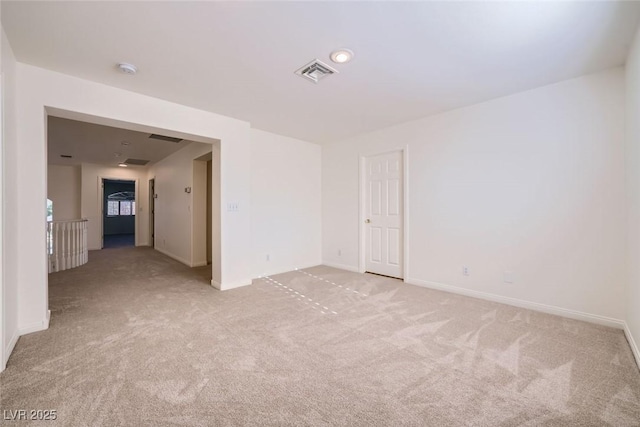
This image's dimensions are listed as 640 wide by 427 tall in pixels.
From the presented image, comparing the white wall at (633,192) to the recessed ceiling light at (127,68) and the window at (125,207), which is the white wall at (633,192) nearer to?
the recessed ceiling light at (127,68)

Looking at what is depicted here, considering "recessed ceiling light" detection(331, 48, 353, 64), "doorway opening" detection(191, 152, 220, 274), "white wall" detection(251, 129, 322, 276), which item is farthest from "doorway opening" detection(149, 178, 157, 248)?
"recessed ceiling light" detection(331, 48, 353, 64)

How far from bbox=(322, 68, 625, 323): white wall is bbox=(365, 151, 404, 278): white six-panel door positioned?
261 millimetres

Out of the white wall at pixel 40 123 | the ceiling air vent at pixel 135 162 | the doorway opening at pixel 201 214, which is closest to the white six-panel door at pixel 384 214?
the white wall at pixel 40 123

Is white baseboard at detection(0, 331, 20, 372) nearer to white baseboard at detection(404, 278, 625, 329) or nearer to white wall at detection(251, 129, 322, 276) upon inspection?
white wall at detection(251, 129, 322, 276)

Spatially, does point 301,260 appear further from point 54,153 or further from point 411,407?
point 54,153

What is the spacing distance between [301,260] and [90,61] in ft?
12.9

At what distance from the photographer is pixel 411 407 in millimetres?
1497

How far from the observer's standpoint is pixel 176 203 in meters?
6.12

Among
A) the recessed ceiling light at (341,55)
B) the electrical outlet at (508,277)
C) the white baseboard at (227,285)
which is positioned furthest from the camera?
the white baseboard at (227,285)

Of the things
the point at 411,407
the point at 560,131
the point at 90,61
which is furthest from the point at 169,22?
the point at 560,131

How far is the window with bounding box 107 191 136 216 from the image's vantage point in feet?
38.7

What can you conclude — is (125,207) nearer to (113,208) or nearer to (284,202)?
(113,208)

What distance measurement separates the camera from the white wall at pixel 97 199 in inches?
296

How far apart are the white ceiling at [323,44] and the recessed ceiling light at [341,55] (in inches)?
2.6
